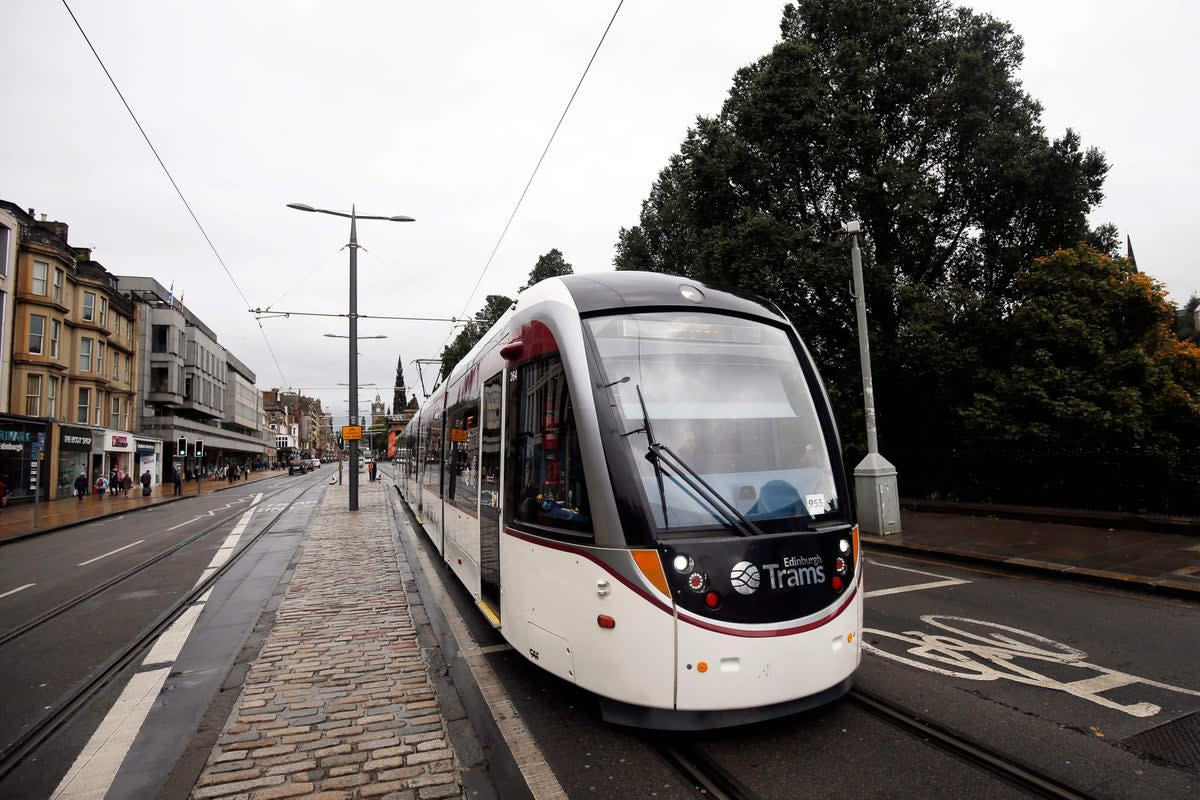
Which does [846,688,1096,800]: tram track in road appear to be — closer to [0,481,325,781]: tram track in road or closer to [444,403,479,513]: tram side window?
[444,403,479,513]: tram side window

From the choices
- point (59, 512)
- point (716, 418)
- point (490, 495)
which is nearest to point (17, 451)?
point (59, 512)

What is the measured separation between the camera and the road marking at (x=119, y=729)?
3676mm

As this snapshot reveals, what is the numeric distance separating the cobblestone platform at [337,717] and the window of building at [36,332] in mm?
32566

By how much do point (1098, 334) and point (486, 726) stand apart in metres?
16.3

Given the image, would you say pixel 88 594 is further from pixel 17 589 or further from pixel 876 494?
pixel 876 494

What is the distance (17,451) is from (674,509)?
34984 mm

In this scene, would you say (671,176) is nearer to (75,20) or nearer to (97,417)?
(75,20)

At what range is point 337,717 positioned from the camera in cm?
441

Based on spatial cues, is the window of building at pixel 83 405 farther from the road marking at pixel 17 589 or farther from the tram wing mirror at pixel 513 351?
the tram wing mirror at pixel 513 351

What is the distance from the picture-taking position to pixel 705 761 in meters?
3.62

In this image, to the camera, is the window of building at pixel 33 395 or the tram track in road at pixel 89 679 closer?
the tram track in road at pixel 89 679

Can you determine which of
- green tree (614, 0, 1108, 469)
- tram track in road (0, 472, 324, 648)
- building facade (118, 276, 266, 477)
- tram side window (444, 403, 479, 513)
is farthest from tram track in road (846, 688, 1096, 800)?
building facade (118, 276, 266, 477)

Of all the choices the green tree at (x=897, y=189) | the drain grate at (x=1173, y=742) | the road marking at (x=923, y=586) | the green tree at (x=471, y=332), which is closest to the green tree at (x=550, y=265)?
the green tree at (x=471, y=332)

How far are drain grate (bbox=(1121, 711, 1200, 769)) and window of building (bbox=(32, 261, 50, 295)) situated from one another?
133 ft
